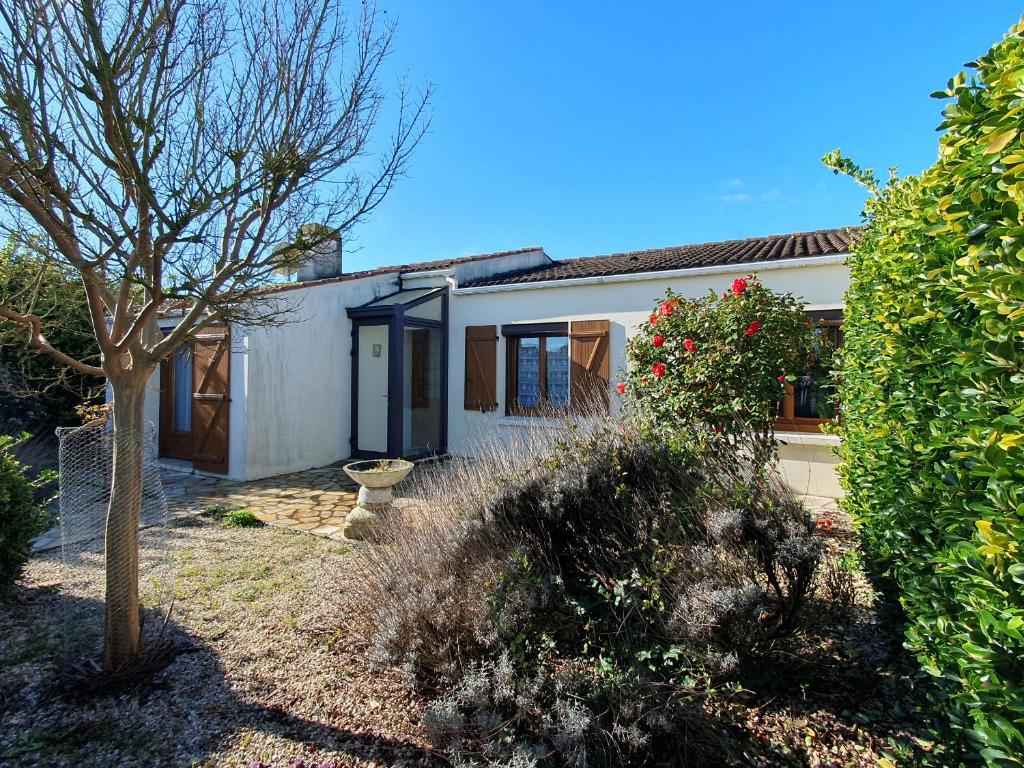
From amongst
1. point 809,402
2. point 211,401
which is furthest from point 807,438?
point 211,401

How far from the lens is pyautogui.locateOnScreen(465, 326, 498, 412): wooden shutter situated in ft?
32.7

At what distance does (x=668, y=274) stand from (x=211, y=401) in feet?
28.0

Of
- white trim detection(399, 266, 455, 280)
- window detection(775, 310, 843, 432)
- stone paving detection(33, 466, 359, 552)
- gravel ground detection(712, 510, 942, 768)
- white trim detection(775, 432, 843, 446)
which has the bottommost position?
stone paving detection(33, 466, 359, 552)

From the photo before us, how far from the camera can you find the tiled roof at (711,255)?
789 cm

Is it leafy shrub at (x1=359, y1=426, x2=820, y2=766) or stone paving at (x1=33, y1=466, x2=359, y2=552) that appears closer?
leafy shrub at (x1=359, y1=426, x2=820, y2=766)

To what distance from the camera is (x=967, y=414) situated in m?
1.43

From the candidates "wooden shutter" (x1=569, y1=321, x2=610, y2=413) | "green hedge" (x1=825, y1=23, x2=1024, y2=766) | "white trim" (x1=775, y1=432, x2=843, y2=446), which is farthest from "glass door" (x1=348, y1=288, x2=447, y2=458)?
"green hedge" (x1=825, y1=23, x2=1024, y2=766)

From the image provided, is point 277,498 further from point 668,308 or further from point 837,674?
point 837,674

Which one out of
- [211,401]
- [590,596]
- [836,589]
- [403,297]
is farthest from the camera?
[403,297]

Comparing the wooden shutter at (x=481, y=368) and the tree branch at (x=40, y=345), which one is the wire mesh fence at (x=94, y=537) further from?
the wooden shutter at (x=481, y=368)

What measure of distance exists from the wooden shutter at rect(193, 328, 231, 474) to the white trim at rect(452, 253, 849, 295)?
4.63 meters

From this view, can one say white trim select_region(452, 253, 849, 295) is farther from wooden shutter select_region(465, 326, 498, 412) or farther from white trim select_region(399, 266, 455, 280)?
wooden shutter select_region(465, 326, 498, 412)

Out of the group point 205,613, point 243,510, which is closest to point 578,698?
point 205,613

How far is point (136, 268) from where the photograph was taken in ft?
8.96
